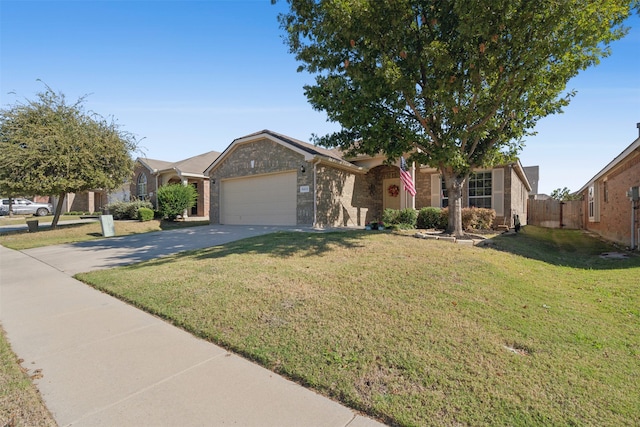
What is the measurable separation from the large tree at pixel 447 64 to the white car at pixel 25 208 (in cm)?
→ 3312

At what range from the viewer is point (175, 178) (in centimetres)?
2414

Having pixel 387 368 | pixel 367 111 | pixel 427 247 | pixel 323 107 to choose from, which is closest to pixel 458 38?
pixel 367 111

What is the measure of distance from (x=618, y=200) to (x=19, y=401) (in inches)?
672

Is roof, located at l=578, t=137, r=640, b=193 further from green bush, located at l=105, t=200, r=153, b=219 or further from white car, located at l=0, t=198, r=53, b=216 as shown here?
white car, located at l=0, t=198, r=53, b=216

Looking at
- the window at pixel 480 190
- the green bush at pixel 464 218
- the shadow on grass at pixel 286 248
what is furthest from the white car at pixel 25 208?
the window at pixel 480 190

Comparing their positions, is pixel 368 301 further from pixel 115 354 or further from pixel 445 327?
pixel 115 354

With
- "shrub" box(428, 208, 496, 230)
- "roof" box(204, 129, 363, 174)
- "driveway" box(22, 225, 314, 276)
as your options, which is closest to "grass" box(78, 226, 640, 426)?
"driveway" box(22, 225, 314, 276)

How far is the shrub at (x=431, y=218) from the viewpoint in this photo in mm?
13172

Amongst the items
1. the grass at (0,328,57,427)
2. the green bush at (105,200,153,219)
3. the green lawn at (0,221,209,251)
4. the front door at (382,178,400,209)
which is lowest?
the grass at (0,328,57,427)

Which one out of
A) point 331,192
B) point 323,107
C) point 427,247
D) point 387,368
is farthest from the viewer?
point 331,192

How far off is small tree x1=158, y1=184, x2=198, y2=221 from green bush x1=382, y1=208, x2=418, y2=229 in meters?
12.2

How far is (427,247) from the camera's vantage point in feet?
24.9

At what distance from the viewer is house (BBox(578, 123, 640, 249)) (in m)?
10.0

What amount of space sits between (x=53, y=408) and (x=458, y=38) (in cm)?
979
